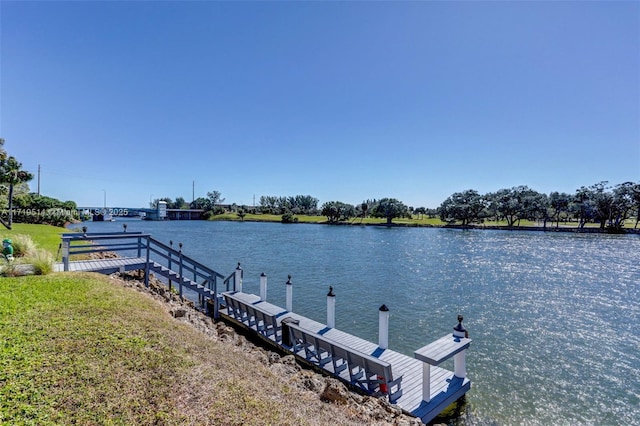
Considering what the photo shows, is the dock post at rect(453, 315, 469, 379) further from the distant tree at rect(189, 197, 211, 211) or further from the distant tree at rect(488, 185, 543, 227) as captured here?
the distant tree at rect(189, 197, 211, 211)

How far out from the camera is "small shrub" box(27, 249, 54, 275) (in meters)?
8.88

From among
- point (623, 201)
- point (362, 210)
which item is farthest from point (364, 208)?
point (623, 201)

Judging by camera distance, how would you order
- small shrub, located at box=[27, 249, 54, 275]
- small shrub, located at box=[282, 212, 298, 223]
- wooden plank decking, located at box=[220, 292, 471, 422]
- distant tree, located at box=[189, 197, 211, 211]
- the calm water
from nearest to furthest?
wooden plank decking, located at box=[220, 292, 471, 422], the calm water, small shrub, located at box=[27, 249, 54, 275], small shrub, located at box=[282, 212, 298, 223], distant tree, located at box=[189, 197, 211, 211]

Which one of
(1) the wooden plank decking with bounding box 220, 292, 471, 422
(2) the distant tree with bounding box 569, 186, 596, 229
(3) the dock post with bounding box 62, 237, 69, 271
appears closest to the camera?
(1) the wooden plank decking with bounding box 220, 292, 471, 422

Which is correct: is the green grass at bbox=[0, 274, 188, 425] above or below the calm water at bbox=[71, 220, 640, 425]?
above

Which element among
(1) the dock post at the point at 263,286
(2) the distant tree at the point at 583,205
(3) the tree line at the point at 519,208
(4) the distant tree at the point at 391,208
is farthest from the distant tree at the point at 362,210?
(1) the dock post at the point at 263,286

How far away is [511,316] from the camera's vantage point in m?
13.9

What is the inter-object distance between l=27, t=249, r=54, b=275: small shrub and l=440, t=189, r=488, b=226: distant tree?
9670 centimetres

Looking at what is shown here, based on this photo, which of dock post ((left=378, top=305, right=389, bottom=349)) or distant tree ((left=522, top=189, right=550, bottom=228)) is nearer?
dock post ((left=378, top=305, right=389, bottom=349))

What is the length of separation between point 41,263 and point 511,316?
17756 mm

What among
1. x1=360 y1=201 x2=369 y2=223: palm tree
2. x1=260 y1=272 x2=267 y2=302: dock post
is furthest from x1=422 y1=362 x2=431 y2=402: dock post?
x1=360 y1=201 x2=369 y2=223: palm tree

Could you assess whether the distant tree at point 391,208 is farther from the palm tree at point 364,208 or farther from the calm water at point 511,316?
the calm water at point 511,316

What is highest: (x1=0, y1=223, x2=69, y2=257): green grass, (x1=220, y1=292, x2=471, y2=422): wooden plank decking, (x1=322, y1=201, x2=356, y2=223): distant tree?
(x1=322, y1=201, x2=356, y2=223): distant tree

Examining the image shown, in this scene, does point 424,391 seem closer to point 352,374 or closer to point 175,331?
point 352,374
